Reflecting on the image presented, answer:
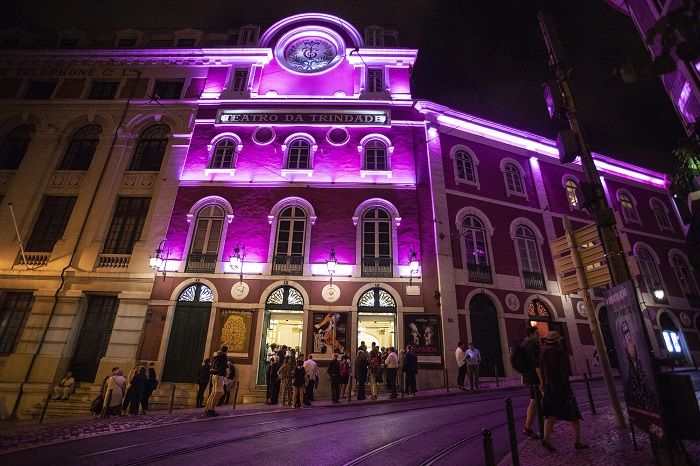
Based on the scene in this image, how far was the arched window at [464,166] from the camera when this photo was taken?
1861cm

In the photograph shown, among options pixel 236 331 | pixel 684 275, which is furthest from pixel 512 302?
pixel 684 275

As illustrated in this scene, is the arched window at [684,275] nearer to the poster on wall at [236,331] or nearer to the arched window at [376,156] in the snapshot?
the arched window at [376,156]

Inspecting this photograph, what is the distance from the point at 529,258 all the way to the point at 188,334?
16.5 meters

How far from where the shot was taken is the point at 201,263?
1565 centimetres

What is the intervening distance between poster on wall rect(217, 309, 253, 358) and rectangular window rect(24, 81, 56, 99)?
17013mm

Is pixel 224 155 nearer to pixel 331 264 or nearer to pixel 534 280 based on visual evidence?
pixel 331 264

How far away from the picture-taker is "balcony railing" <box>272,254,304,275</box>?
1555cm

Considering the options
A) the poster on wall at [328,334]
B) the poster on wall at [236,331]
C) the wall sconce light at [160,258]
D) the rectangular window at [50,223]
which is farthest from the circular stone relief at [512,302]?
the rectangular window at [50,223]

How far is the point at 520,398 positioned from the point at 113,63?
84.9 ft

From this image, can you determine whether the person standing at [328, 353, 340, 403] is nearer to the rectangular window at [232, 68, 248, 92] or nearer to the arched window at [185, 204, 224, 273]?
the arched window at [185, 204, 224, 273]

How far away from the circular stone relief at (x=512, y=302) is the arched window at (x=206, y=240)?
1356 cm

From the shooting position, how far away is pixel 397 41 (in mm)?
21422

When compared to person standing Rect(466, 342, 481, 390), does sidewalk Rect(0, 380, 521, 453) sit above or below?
below

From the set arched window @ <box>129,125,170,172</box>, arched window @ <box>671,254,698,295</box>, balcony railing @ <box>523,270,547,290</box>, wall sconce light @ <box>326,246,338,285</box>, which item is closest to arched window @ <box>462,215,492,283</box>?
balcony railing @ <box>523,270,547,290</box>
